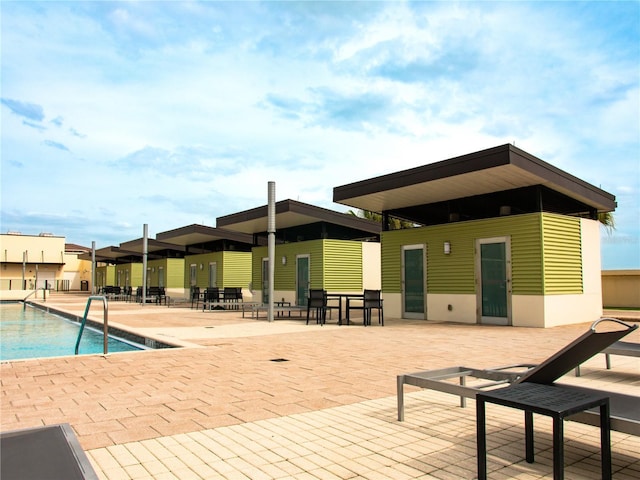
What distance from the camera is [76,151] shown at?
13766 millimetres

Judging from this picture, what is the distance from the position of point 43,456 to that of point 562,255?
11.5m

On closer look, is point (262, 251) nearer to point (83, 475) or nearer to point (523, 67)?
point (523, 67)

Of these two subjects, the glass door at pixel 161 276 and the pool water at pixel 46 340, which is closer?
the pool water at pixel 46 340

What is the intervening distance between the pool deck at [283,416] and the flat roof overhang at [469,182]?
13.5 ft

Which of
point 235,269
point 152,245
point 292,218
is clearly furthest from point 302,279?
point 152,245

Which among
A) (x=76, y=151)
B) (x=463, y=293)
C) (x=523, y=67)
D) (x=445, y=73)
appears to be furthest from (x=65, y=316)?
(x=523, y=67)

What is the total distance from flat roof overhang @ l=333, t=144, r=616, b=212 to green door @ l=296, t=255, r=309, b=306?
4091mm

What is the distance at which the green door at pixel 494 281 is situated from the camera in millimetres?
11195

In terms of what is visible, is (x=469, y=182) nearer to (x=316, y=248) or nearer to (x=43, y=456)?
(x=316, y=248)

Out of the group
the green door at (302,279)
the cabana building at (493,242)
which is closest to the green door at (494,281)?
the cabana building at (493,242)

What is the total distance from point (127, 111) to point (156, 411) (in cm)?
1105

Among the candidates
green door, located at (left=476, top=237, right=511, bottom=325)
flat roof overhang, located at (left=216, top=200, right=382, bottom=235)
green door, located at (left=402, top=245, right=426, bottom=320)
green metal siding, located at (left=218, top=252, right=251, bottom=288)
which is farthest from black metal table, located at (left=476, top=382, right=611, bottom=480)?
green metal siding, located at (left=218, top=252, right=251, bottom=288)

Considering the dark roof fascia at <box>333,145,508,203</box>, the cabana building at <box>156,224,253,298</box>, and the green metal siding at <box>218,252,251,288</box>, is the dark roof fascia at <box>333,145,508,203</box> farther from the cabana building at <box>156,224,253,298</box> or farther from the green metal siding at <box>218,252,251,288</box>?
the green metal siding at <box>218,252,251,288</box>

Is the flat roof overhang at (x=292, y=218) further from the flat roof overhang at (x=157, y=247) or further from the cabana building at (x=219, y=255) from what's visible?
the flat roof overhang at (x=157, y=247)
